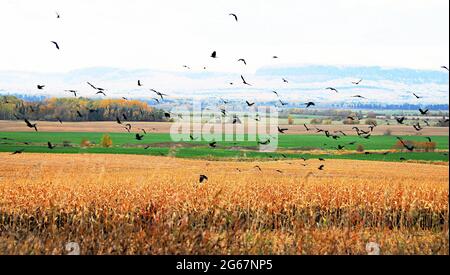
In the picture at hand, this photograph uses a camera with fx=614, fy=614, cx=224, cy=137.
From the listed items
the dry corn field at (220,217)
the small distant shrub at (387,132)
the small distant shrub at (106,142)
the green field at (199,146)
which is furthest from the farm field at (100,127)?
the dry corn field at (220,217)

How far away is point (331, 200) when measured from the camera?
15039 millimetres

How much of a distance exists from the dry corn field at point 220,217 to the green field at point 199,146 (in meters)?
27.0

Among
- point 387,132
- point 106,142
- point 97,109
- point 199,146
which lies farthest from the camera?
point 387,132

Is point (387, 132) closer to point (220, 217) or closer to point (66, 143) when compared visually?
point (66, 143)

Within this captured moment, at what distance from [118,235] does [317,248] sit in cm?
348

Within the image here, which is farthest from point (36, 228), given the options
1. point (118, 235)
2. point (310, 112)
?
point (310, 112)

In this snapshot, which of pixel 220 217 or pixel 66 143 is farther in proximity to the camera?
pixel 66 143

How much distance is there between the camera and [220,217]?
13.2m

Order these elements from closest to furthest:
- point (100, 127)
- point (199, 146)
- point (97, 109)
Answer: point (97, 109) < point (100, 127) < point (199, 146)

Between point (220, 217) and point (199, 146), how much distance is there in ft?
136

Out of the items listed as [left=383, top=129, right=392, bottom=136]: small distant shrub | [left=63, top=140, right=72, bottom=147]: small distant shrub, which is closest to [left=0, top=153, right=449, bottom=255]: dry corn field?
[left=63, top=140, right=72, bottom=147]: small distant shrub

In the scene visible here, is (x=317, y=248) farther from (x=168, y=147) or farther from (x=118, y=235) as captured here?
(x=168, y=147)

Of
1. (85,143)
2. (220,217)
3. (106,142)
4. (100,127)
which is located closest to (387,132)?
(100,127)

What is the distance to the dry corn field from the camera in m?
10.2
